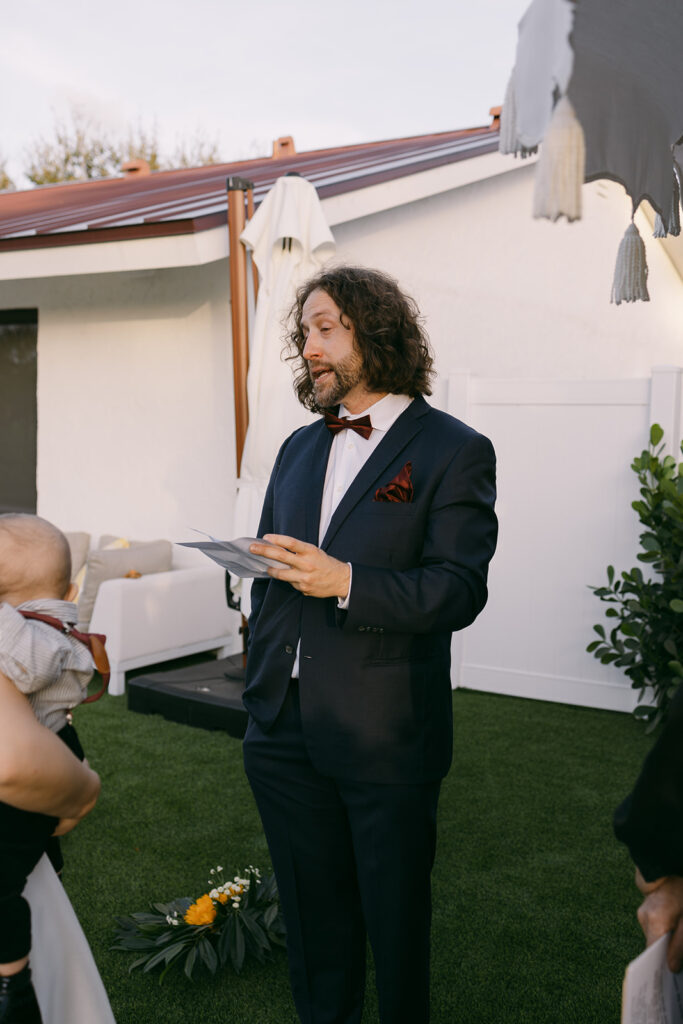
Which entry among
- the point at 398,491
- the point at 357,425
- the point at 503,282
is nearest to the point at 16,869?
the point at 398,491

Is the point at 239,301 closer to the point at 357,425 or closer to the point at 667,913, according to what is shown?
the point at 357,425

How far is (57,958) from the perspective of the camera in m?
1.76

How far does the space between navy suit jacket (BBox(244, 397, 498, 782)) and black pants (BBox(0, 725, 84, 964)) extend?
622 mm

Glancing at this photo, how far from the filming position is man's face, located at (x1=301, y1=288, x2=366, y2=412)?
2.20 metres

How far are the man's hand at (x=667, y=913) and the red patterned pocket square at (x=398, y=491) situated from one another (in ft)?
3.28

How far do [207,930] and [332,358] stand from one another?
1.92 m

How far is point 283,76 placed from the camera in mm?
28484

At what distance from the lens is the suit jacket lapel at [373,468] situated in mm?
2084

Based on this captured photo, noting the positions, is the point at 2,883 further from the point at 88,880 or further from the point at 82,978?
the point at 88,880

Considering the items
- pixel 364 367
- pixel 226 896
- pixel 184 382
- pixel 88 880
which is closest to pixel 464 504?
pixel 364 367

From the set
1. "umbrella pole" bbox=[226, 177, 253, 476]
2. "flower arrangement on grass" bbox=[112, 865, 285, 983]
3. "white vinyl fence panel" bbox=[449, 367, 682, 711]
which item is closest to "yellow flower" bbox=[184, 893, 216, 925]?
"flower arrangement on grass" bbox=[112, 865, 285, 983]

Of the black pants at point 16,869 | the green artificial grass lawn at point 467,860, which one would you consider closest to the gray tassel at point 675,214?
the black pants at point 16,869

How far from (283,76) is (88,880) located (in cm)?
→ 2967

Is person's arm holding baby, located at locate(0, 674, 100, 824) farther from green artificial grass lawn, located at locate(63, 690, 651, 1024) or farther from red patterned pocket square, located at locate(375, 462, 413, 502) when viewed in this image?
green artificial grass lawn, located at locate(63, 690, 651, 1024)
